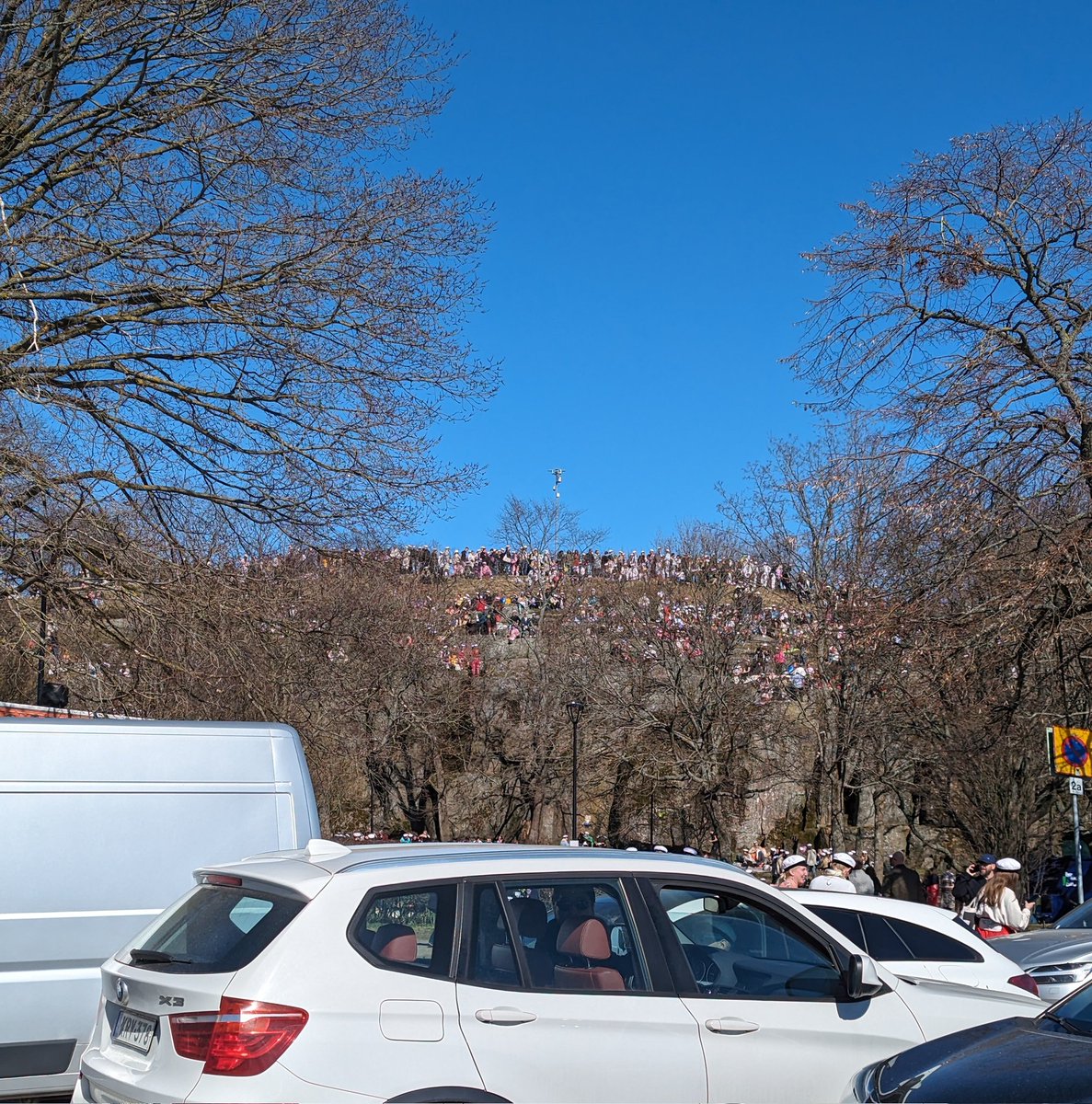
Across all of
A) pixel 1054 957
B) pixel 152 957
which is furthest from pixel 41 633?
pixel 1054 957

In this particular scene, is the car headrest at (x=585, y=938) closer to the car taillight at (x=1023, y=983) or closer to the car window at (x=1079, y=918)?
the car taillight at (x=1023, y=983)

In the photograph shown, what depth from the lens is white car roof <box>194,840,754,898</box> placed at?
461cm

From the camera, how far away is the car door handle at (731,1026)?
16.0 ft

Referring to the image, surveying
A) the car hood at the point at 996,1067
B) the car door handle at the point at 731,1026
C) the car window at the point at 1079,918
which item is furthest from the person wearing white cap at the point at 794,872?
the car door handle at the point at 731,1026

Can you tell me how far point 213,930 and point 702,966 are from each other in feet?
6.82

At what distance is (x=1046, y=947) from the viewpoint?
34.8ft

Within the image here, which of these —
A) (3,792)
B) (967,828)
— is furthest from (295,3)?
(967,828)

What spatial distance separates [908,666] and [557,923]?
10.1 meters

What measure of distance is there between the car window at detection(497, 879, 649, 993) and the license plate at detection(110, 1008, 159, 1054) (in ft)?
4.14

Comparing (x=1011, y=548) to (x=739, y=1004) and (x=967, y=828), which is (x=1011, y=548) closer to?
(x=739, y=1004)

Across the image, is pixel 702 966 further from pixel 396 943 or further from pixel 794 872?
pixel 794 872

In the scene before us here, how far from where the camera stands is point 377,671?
36812 millimetres

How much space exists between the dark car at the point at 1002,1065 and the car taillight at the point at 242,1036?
2304 mm

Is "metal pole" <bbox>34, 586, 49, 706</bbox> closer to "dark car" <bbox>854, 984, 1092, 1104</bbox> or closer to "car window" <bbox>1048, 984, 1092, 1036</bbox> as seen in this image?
"dark car" <bbox>854, 984, 1092, 1104</bbox>
